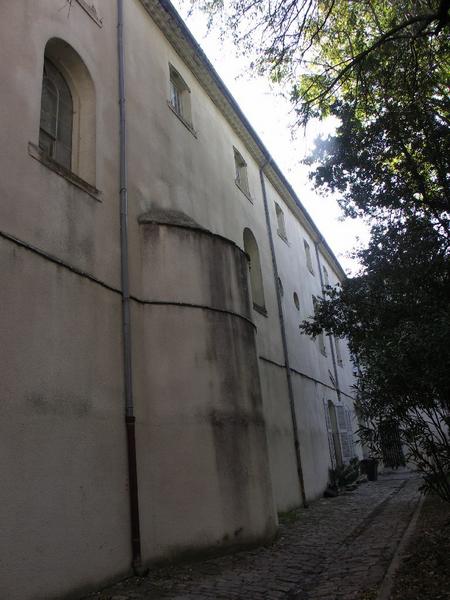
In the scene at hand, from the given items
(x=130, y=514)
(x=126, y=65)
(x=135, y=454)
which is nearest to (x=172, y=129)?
(x=126, y=65)

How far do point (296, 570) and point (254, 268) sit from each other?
841cm

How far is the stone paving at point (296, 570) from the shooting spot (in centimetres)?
525

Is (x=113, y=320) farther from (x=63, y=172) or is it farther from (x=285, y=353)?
(x=285, y=353)

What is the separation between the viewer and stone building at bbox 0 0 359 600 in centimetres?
520

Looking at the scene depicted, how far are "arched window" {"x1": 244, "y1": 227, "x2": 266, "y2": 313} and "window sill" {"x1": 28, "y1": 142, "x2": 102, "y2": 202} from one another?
6.56 metres

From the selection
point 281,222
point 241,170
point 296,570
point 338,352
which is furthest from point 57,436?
point 338,352

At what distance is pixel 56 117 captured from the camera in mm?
7371

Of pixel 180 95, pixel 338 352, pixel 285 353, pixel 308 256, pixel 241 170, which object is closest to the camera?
pixel 180 95

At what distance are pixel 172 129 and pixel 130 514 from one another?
7.17 metres

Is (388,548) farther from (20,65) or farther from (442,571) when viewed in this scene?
(20,65)

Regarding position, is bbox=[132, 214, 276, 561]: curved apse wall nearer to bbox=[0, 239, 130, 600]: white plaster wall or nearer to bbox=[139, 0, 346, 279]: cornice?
bbox=[0, 239, 130, 600]: white plaster wall

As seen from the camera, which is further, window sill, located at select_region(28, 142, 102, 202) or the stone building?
window sill, located at select_region(28, 142, 102, 202)

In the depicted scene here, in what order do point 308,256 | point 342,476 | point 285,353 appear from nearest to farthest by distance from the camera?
point 285,353 → point 342,476 → point 308,256

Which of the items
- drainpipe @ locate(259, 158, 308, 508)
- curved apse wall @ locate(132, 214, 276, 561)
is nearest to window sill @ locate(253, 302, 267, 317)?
drainpipe @ locate(259, 158, 308, 508)
